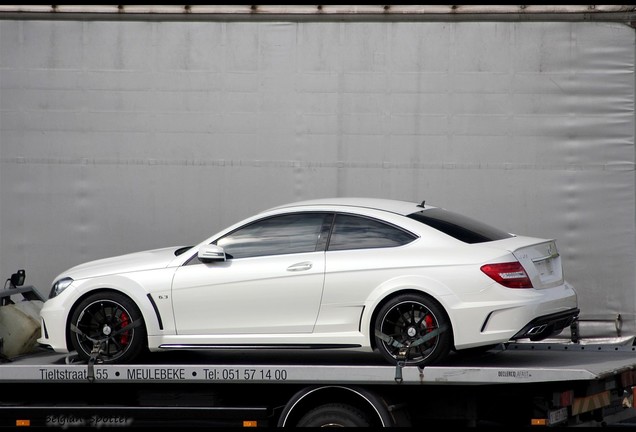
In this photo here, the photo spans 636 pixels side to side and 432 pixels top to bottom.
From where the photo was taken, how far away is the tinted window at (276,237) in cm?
775

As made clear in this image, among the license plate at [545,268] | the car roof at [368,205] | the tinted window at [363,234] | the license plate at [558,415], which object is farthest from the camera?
the car roof at [368,205]

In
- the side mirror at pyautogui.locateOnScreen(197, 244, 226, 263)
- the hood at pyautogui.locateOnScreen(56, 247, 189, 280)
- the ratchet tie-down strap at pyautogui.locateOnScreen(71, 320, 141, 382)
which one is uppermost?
the side mirror at pyautogui.locateOnScreen(197, 244, 226, 263)

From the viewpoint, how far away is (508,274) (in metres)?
7.22

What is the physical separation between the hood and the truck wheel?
159cm

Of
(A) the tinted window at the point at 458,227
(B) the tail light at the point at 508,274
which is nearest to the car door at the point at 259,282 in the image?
(A) the tinted window at the point at 458,227

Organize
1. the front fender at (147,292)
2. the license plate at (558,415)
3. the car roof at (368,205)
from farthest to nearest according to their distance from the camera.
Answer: the car roof at (368,205), the front fender at (147,292), the license plate at (558,415)

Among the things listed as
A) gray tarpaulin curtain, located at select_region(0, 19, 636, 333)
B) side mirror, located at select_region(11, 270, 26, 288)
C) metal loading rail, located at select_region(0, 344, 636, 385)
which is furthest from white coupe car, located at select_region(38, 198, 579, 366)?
gray tarpaulin curtain, located at select_region(0, 19, 636, 333)

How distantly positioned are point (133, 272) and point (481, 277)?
101 inches

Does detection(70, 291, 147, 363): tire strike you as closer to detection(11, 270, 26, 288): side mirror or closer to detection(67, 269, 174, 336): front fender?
detection(67, 269, 174, 336): front fender

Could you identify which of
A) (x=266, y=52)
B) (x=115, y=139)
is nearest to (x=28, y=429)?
(x=115, y=139)

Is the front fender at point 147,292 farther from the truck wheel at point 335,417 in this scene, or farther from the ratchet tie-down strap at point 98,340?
the truck wheel at point 335,417

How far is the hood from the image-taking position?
788 centimetres

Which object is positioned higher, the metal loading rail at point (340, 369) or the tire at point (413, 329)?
the tire at point (413, 329)

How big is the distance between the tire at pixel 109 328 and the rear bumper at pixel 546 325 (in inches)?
108
